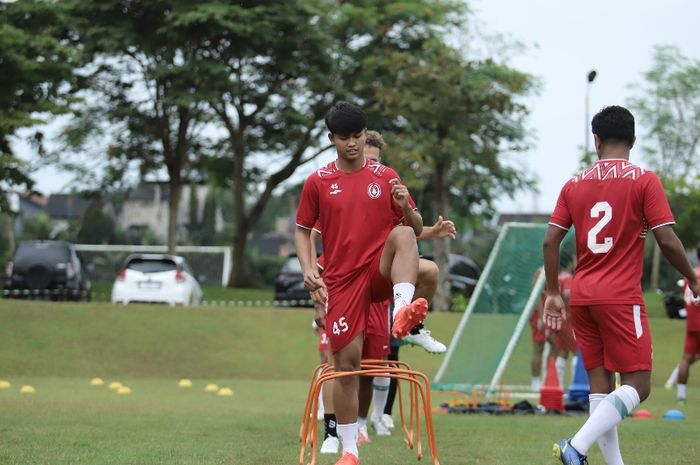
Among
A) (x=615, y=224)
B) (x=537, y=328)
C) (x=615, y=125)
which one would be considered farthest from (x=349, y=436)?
(x=537, y=328)

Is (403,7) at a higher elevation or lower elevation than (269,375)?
higher

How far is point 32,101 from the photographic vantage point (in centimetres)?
3122

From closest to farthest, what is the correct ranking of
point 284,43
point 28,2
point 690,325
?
point 690,325 → point 28,2 → point 284,43

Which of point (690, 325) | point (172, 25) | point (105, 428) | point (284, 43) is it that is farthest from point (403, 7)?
point (105, 428)

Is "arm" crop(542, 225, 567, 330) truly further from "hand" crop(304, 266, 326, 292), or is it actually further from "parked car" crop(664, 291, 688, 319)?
"parked car" crop(664, 291, 688, 319)

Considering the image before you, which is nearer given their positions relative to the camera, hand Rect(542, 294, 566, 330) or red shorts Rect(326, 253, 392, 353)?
hand Rect(542, 294, 566, 330)

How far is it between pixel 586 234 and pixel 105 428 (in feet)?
18.1

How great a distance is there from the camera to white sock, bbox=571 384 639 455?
6977mm

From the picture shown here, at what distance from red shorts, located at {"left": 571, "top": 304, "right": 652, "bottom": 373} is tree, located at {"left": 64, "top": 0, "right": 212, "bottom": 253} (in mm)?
31162

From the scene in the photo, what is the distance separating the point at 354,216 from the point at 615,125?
5.74 ft

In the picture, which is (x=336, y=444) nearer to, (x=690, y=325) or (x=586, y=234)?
(x=586, y=234)

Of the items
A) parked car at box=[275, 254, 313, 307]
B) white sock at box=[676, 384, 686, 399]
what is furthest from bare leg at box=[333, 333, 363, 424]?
parked car at box=[275, 254, 313, 307]

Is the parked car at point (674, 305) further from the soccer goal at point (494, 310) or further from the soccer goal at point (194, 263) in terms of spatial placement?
the soccer goal at point (194, 263)

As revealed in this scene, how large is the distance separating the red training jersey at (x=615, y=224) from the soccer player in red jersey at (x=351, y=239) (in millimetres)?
1093
